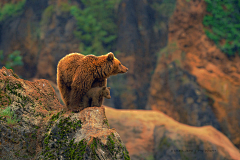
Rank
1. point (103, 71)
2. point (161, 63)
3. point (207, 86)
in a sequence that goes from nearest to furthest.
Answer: point (103, 71), point (207, 86), point (161, 63)

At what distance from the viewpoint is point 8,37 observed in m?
17.5

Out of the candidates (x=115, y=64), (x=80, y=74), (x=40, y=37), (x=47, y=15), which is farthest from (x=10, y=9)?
(x=80, y=74)

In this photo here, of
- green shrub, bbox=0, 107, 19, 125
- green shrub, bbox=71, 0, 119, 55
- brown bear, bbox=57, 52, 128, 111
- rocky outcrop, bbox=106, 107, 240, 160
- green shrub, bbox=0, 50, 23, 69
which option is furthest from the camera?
green shrub, bbox=71, 0, 119, 55

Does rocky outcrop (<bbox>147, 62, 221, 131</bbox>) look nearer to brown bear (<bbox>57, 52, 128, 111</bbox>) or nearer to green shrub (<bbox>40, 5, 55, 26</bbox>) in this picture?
green shrub (<bbox>40, 5, 55, 26</bbox>)

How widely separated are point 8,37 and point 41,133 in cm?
1561

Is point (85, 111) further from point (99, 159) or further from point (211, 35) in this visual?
point (211, 35)

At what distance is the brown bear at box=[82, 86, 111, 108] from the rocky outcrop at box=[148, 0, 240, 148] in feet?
30.5

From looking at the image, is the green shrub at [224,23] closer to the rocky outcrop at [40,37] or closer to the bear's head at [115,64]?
the rocky outcrop at [40,37]

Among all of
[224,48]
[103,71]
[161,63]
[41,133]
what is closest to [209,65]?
[224,48]

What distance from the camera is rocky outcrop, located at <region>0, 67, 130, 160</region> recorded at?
134 inches

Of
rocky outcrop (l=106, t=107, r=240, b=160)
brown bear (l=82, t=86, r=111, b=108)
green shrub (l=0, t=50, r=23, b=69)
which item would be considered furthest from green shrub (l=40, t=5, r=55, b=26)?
brown bear (l=82, t=86, r=111, b=108)

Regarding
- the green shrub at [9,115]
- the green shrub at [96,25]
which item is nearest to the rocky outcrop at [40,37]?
the green shrub at [96,25]

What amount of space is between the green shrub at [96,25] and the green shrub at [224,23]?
6.67 metres

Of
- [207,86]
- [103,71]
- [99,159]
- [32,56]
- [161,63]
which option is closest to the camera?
[99,159]
